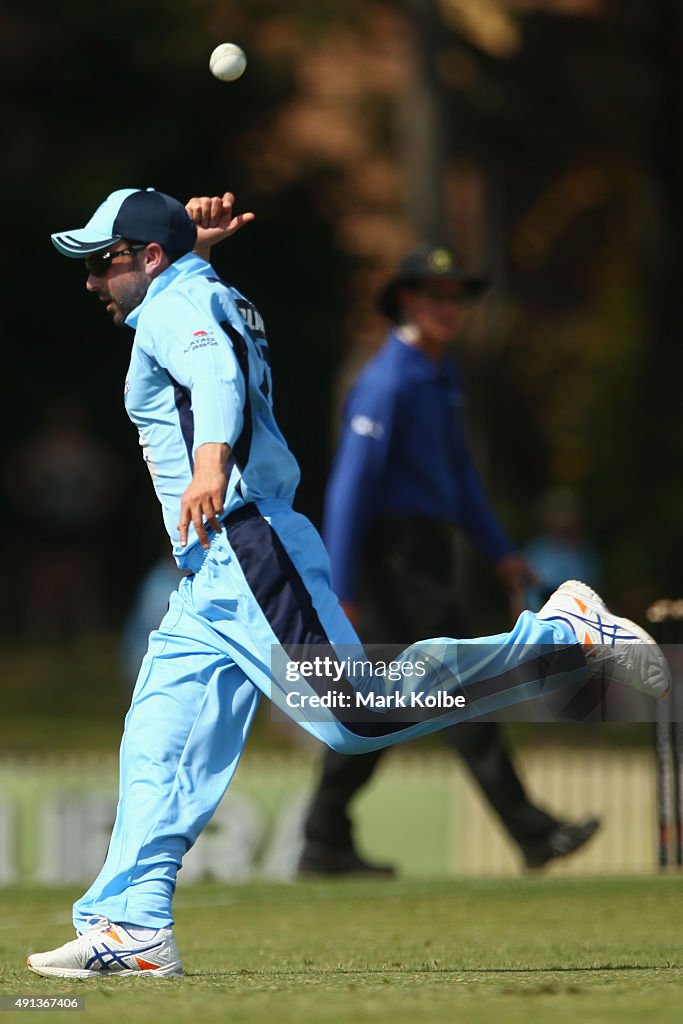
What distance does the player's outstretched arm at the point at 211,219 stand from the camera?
5.98 m

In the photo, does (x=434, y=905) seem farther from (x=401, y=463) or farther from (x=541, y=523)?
(x=541, y=523)

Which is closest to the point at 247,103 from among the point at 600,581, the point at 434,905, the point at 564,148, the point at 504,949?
the point at 564,148

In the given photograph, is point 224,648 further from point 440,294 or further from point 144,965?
point 440,294

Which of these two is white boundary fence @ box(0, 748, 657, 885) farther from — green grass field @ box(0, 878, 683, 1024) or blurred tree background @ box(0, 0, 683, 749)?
blurred tree background @ box(0, 0, 683, 749)

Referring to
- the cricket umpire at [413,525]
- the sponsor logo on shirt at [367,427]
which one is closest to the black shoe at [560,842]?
the cricket umpire at [413,525]

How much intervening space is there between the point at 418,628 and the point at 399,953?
2.36 metres

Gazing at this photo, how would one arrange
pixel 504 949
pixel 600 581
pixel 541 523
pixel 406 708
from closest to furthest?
pixel 406 708 < pixel 504 949 < pixel 600 581 < pixel 541 523

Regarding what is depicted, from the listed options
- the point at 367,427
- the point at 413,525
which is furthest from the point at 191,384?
the point at 413,525

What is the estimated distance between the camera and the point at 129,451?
67.5 feet

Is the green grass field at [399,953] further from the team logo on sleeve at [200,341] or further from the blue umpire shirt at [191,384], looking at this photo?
the team logo on sleeve at [200,341]

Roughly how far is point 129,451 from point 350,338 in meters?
2.58

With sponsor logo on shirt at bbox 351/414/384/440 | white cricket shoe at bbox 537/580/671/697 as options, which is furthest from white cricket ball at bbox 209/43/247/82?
sponsor logo on shirt at bbox 351/414/384/440

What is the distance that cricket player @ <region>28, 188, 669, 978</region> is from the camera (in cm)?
516

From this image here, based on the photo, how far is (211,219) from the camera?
604 cm
